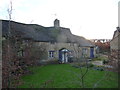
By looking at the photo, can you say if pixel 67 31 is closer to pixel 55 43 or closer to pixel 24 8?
pixel 55 43

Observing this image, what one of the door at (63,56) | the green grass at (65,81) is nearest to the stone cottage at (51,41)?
the door at (63,56)

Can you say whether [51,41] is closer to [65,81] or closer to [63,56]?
[63,56]

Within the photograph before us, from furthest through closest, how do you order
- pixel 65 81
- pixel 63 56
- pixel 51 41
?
pixel 63 56 < pixel 51 41 < pixel 65 81

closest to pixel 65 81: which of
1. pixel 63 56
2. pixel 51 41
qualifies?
pixel 51 41

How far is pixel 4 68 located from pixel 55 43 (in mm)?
21408

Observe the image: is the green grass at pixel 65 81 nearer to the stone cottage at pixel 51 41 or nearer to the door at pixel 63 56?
the stone cottage at pixel 51 41

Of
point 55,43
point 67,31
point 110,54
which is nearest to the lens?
point 110,54

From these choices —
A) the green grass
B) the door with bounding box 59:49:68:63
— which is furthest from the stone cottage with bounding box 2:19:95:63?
the green grass

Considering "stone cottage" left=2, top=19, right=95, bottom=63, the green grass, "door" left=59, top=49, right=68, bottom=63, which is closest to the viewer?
the green grass

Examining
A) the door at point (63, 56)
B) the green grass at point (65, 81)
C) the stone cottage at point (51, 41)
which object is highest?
the stone cottage at point (51, 41)

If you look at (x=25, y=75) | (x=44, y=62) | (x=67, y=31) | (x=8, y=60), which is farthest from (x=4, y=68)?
(x=67, y=31)

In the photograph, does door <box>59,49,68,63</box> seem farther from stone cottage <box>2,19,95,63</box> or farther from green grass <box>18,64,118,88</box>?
green grass <box>18,64,118,88</box>

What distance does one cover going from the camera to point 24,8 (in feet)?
41.3

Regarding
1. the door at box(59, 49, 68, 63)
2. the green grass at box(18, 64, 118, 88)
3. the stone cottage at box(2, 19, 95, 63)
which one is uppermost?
the stone cottage at box(2, 19, 95, 63)
